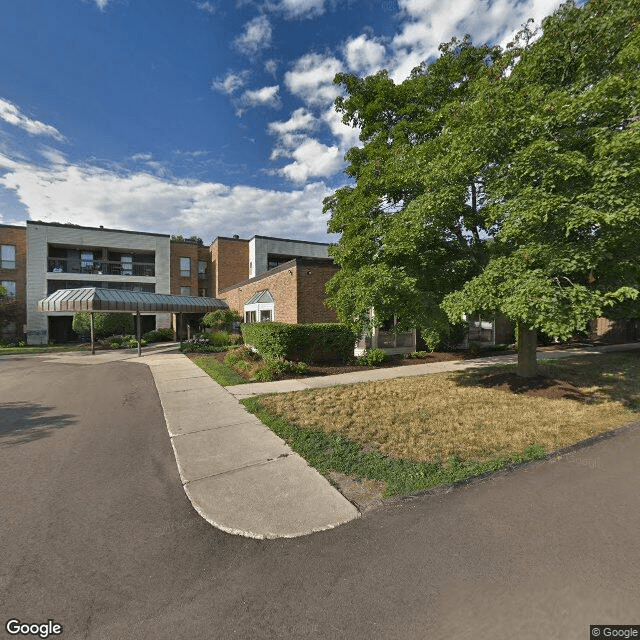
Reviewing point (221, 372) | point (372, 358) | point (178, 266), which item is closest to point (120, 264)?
point (178, 266)

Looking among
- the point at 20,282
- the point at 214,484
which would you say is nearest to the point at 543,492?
the point at 214,484

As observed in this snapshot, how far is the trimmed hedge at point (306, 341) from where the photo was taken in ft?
38.4

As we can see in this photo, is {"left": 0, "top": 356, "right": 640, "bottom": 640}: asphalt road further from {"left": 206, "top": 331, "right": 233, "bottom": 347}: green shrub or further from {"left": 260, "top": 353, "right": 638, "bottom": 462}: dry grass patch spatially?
{"left": 206, "top": 331, "right": 233, "bottom": 347}: green shrub

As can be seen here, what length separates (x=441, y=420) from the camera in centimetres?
596

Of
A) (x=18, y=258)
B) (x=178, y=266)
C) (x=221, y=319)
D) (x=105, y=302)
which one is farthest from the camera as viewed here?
(x=178, y=266)

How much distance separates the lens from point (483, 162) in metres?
6.56

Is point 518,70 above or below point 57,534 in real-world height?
above

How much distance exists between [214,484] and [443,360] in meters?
12.5

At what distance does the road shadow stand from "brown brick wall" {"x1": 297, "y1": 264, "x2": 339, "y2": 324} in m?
9.03

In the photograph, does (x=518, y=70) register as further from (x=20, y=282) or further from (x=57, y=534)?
(x=20, y=282)

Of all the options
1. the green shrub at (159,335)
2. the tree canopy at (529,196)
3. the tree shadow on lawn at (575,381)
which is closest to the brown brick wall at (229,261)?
the green shrub at (159,335)

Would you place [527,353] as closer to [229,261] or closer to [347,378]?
[347,378]

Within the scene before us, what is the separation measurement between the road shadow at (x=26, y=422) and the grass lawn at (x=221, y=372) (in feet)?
13.1

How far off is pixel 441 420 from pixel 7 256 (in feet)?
129
